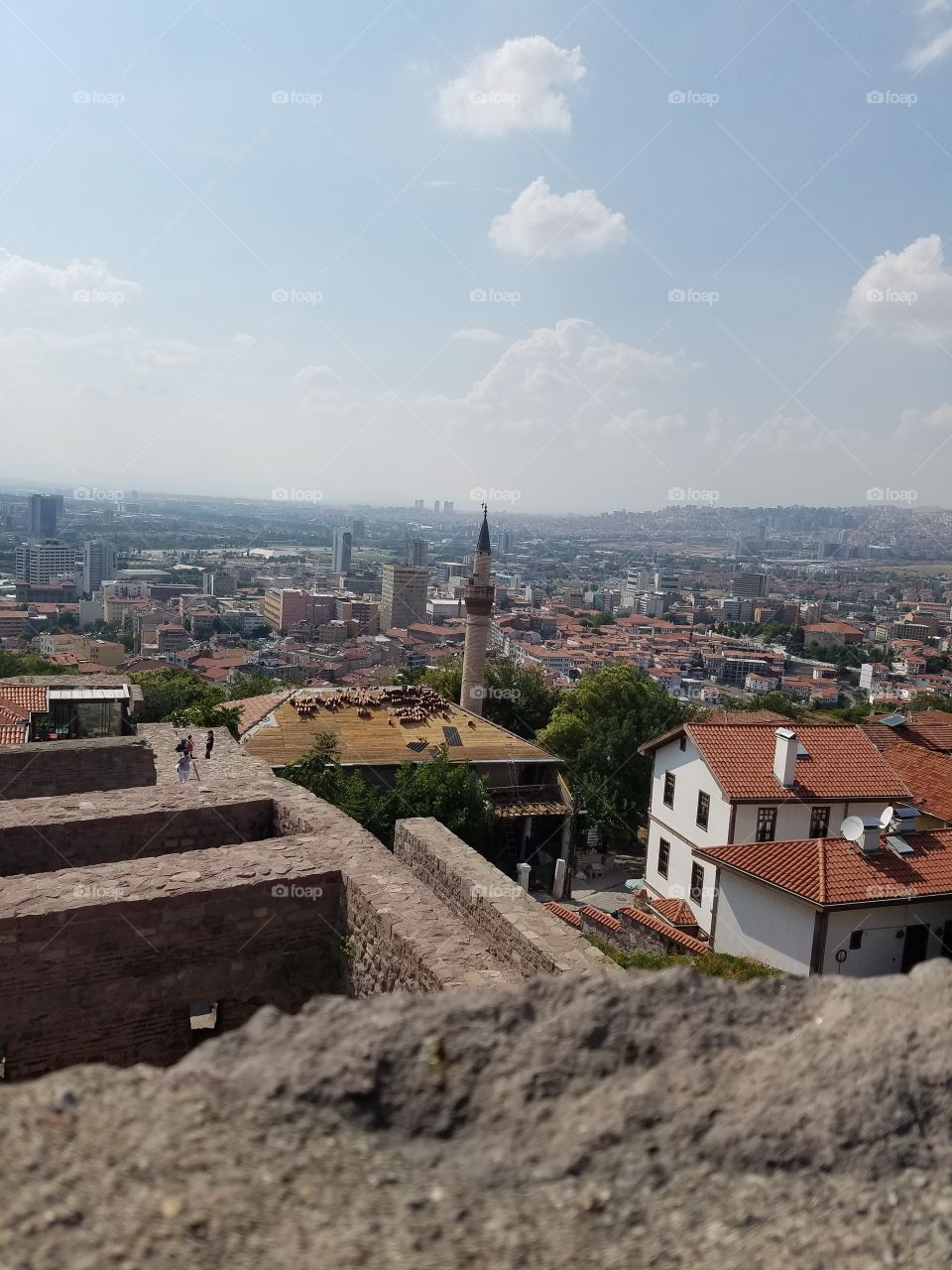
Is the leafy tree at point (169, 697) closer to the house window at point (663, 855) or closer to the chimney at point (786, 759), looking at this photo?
the house window at point (663, 855)

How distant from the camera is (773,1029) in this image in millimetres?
2691

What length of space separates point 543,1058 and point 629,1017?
0.31 meters

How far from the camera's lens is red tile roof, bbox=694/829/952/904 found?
13617 mm

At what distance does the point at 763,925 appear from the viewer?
14508 millimetres

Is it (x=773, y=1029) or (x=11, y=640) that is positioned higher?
(x=773, y=1029)

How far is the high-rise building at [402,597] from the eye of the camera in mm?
126875

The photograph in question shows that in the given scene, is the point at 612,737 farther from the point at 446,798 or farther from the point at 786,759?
the point at 446,798

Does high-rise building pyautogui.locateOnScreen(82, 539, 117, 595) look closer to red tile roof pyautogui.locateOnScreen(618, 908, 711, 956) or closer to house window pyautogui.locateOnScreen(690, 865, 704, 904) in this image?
house window pyautogui.locateOnScreen(690, 865, 704, 904)

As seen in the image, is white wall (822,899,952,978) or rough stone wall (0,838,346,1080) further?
white wall (822,899,952,978)

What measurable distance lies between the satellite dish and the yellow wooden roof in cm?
1052

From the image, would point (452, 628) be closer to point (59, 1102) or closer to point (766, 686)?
point (766, 686)

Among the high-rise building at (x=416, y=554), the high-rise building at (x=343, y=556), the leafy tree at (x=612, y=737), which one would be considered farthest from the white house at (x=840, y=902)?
the high-rise building at (x=343, y=556)

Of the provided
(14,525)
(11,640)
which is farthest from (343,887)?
(14,525)

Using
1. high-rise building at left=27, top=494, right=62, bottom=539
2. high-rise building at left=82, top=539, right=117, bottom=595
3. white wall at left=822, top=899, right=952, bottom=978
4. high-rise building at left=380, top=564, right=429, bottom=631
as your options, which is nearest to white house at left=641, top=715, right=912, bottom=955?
white wall at left=822, top=899, right=952, bottom=978
